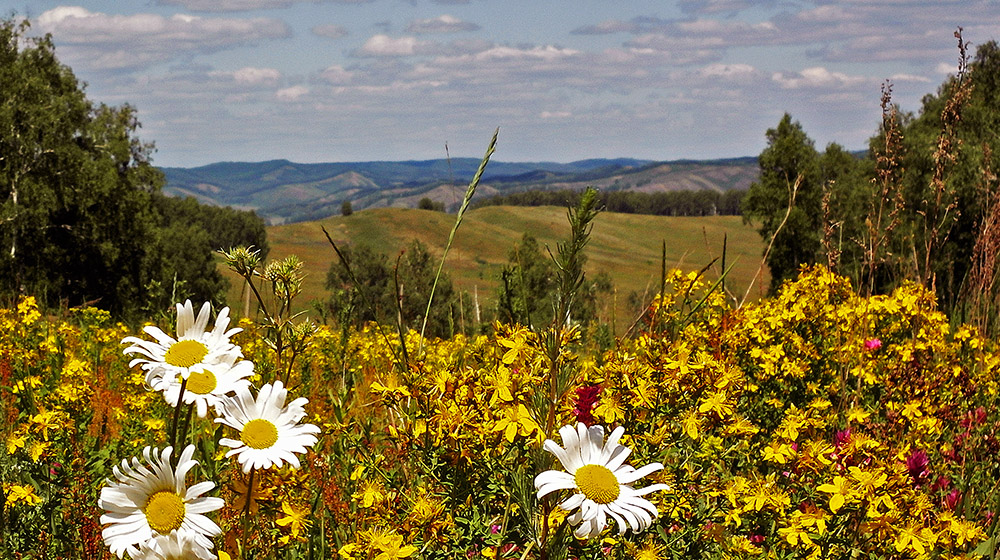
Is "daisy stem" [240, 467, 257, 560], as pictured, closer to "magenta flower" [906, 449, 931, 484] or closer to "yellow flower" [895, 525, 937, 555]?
"yellow flower" [895, 525, 937, 555]

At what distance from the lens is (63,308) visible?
6863 mm

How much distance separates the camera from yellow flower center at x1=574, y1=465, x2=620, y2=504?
4.96ft

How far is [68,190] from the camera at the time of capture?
36500 mm

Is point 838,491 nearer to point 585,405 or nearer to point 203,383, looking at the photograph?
point 585,405

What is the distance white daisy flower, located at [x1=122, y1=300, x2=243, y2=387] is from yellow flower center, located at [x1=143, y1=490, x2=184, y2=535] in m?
0.24

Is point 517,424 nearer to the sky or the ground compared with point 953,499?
nearer to the sky

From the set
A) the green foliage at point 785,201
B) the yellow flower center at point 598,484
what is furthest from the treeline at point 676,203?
the yellow flower center at point 598,484

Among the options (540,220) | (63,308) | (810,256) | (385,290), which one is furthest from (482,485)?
(540,220)

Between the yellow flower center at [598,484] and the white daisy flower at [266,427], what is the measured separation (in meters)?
0.52

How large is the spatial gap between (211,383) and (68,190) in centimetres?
3979

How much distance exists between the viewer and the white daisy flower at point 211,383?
1.64m

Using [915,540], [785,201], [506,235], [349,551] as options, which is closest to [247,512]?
[349,551]

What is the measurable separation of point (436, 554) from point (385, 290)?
52.7m

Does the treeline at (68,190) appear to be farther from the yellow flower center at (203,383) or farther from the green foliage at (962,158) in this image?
the yellow flower center at (203,383)
